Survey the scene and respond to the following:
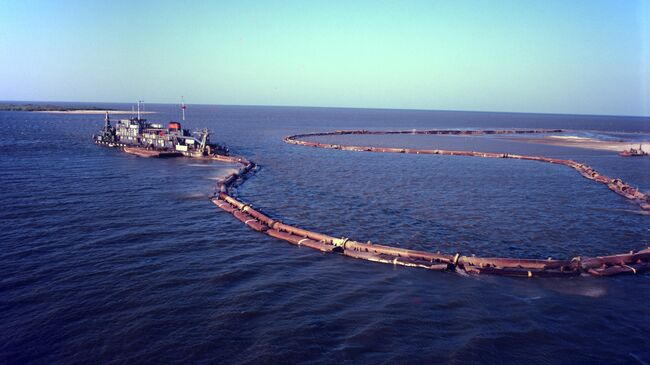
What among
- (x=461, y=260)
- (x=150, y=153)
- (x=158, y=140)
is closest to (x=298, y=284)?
(x=461, y=260)

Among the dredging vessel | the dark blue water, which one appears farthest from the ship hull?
the dark blue water

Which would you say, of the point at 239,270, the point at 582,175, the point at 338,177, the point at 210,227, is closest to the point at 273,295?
the point at 239,270

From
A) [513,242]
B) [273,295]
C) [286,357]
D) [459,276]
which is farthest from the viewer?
[513,242]

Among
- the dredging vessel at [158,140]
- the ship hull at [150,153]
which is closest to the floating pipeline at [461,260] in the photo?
the dredging vessel at [158,140]

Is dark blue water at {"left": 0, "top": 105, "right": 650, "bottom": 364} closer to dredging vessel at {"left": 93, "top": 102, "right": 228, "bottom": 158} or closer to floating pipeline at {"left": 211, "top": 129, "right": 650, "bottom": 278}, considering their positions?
floating pipeline at {"left": 211, "top": 129, "right": 650, "bottom": 278}

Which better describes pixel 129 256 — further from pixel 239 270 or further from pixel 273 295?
pixel 273 295

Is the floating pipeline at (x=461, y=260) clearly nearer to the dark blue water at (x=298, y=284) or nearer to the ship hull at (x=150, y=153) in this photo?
the dark blue water at (x=298, y=284)
